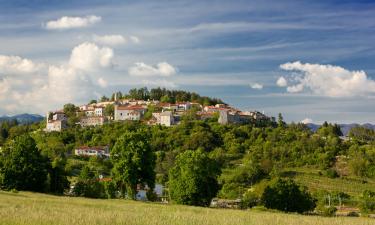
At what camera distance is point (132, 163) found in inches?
2392

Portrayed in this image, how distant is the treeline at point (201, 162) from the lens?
204 ft

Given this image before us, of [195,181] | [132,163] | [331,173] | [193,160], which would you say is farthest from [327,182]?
[132,163]

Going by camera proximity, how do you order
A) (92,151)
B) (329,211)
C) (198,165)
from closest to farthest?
(198,165) < (329,211) < (92,151)

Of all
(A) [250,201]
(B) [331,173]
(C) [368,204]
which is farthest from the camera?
(B) [331,173]

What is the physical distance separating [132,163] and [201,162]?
30.5ft

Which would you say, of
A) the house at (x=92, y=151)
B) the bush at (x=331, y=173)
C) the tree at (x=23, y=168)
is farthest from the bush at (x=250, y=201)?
the house at (x=92, y=151)

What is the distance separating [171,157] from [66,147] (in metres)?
Answer: 44.0

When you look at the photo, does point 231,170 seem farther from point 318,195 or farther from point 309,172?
point 318,195

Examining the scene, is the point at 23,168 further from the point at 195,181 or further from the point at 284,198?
the point at 284,198

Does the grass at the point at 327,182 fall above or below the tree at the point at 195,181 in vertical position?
below

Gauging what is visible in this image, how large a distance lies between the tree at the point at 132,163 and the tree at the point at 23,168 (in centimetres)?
918

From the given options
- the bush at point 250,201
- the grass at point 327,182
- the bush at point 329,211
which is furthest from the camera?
the grass at point 327,182

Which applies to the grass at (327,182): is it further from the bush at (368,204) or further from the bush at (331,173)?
the bush at (368,204)

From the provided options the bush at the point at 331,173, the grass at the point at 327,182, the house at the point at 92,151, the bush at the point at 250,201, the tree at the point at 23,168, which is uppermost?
the tree at the point at 23,168
